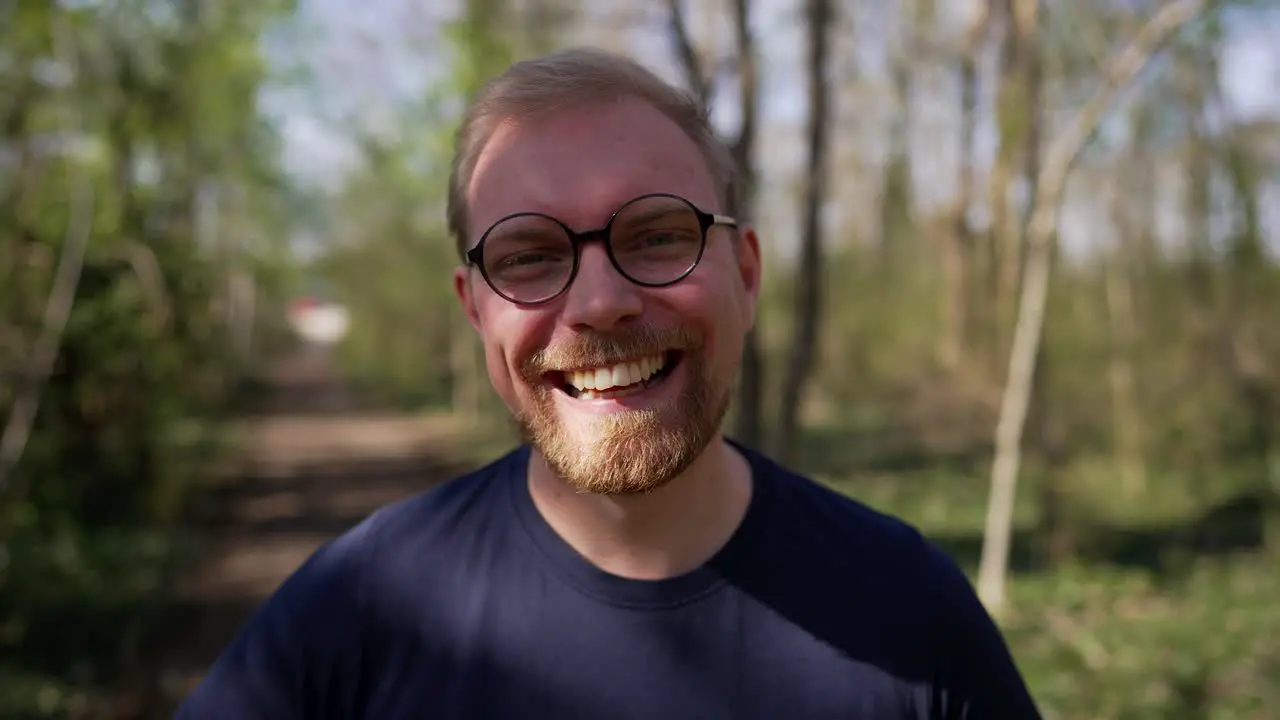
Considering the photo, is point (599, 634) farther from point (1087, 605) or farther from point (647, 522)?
point (1087, 605)

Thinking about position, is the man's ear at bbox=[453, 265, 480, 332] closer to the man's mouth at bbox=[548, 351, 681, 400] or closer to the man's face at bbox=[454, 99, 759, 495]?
the man's face at bbox=[454, 99, 759, 495]

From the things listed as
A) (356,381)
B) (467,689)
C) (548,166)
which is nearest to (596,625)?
(467,689)

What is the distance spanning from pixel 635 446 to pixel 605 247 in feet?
0.85

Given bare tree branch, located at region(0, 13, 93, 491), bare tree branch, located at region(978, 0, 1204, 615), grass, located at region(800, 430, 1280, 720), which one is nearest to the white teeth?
grass, located at region(800, 430, 1280, 720)

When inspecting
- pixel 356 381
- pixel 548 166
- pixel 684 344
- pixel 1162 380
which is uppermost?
pixel 548 166

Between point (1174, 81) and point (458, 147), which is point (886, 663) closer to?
point (458, 147)

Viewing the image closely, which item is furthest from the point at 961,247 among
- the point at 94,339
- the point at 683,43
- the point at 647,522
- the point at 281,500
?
the point at 647,522

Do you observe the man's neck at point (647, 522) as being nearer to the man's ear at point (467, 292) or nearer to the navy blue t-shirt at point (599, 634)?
the navy blue t-shirt at point (599, 634)

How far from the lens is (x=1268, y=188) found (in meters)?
9.75

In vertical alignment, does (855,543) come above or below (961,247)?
below

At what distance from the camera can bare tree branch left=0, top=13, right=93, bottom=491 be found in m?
5.37

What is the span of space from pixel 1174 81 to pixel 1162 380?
309cm

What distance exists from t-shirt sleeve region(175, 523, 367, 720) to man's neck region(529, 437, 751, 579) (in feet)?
0.96

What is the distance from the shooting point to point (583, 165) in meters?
1.30
